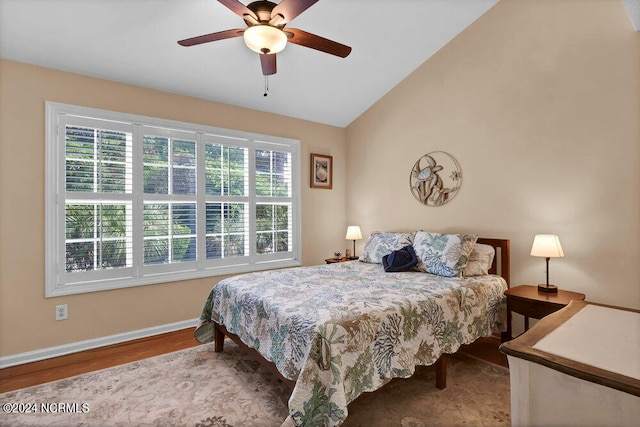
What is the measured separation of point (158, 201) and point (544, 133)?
12.5 feet

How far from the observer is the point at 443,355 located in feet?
Answer: 7.22

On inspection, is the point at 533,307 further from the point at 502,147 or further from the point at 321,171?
the point at 321,171

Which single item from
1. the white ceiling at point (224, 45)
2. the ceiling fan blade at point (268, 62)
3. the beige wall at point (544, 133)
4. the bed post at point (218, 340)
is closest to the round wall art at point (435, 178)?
the beige wall at point (544, 133)

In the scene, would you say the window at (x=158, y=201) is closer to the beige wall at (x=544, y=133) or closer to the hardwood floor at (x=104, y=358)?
the hardwood floor at (x=104, y=358)

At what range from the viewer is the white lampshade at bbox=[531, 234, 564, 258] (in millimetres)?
2524

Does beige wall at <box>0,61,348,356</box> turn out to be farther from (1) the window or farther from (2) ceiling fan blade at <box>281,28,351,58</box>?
(2) ceiling fan blade at <box>281,28,351,58</box>

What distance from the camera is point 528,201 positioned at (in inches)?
116

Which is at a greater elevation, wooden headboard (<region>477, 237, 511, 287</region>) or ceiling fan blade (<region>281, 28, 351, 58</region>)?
ceiling fan blade (<region>281, 28, 351, 58</region>)

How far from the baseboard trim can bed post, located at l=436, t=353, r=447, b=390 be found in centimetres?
260

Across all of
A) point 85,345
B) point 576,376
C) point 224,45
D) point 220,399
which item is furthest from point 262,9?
point 85,345

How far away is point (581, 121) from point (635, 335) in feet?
7.70

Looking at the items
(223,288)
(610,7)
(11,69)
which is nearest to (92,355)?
(223,288)

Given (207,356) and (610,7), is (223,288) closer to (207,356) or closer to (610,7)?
(207,356)

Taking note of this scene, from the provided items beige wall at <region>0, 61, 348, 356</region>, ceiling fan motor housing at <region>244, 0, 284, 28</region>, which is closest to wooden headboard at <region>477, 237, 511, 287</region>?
ceiling fan motor housing at <region>244, 0, 284, 28</region>
